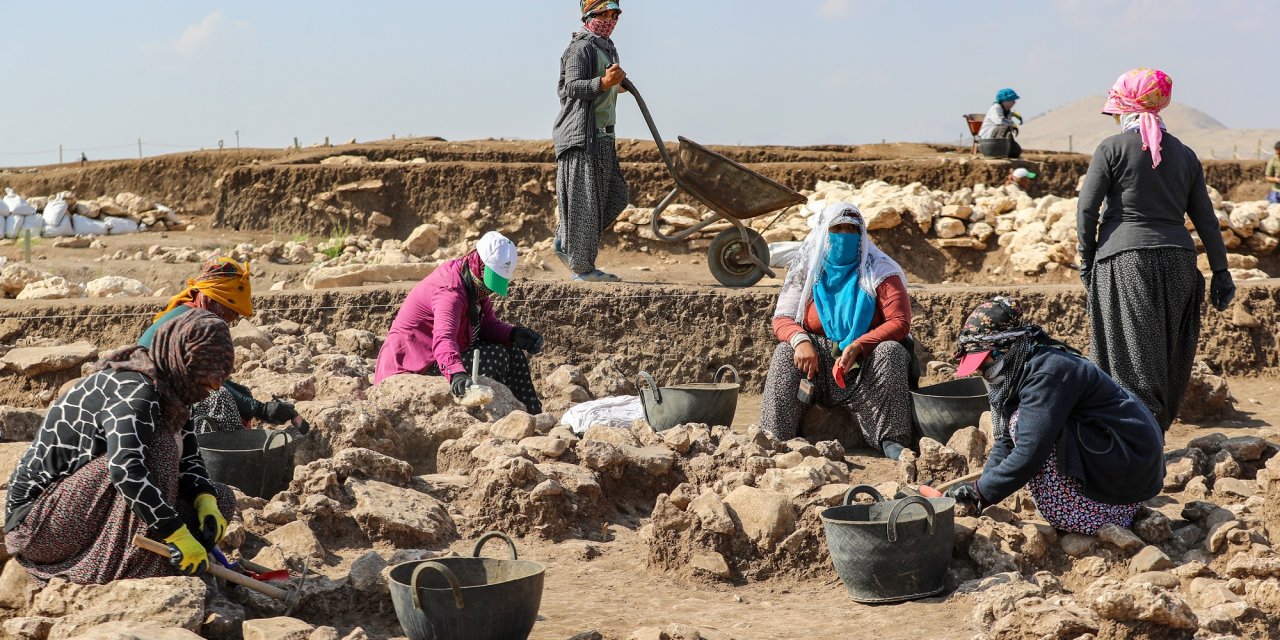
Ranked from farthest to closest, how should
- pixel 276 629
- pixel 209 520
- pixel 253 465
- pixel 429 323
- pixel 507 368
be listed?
pixel 507 368 → pixel 429 323 → pixel 253 465 → pixel 209 520 → pixel 276 629

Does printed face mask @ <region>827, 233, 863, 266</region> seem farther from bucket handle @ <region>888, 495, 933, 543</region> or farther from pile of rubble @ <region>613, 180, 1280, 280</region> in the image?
pile of rubble @ <region>613, 180, 1280, 280</region>

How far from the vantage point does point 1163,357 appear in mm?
4969

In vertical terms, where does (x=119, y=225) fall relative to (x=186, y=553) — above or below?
above

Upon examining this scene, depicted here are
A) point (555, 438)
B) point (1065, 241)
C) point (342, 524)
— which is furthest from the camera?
point (1065, 241)

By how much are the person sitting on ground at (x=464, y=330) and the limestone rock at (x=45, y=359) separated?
2427 millimetres

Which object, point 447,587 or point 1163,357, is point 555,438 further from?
point 1163,357

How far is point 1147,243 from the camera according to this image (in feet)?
16.1

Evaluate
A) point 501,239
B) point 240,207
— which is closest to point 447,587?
point 501,239

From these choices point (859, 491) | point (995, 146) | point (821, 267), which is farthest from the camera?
point (995, 146)

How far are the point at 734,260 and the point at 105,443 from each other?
18.4 feet

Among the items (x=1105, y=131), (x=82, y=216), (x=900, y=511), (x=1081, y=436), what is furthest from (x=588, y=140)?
(x=1105, y=131)

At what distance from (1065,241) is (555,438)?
760 centimetres

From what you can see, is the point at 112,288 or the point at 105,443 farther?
the point at 112,288

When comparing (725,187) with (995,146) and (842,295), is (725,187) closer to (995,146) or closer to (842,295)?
(842,295)
